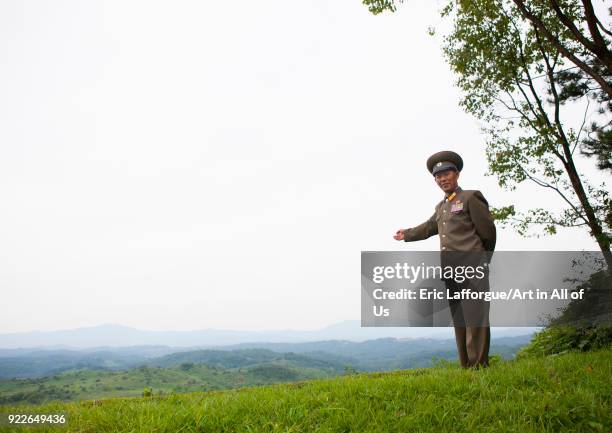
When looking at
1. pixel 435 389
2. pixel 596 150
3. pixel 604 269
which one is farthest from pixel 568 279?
pixel 435 389

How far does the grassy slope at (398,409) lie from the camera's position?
289 cm

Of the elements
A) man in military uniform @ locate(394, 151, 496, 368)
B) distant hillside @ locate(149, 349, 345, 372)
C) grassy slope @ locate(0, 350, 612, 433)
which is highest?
man in military uniform @ locate(394, 151, 496, 368)

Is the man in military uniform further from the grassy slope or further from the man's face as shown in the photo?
the grassy slope

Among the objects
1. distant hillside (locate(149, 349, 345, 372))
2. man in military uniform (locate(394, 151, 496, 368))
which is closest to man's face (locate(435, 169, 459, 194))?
man in military uniform (locate(394, 151, 496, 368))

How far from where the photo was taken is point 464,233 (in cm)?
510

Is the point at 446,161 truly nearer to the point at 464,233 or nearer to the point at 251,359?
the point at 464,233

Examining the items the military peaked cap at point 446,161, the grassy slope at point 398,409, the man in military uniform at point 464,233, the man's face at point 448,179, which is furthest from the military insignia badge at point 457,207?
the grassy slope at point 398,409

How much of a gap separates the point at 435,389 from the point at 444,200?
2715mm

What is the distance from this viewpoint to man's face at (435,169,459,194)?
5336 millimetres

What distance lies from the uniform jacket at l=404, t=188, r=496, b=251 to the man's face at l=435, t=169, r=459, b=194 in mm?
99

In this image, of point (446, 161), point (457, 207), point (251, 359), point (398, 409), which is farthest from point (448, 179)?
point (251, 359)

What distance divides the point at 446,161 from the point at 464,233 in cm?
103

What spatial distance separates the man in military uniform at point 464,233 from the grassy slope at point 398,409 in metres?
0.98

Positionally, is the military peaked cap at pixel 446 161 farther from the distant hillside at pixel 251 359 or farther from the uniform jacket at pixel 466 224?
the distant hillside at pixel 251 359
